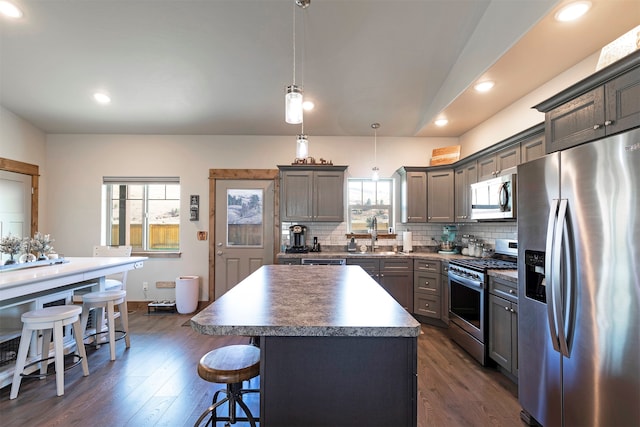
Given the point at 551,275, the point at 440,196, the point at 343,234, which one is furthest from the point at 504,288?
the point at 343,234

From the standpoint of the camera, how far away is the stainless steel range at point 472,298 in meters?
2.77

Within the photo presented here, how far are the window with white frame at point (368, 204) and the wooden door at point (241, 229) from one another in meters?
1.30

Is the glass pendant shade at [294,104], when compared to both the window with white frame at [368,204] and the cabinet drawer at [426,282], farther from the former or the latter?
the window with white frame at [368,204]

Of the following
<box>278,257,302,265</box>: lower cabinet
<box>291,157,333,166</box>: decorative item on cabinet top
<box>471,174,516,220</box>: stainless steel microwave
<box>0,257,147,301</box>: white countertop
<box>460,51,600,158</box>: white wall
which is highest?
<box>460,51,600,158</box>: white wall

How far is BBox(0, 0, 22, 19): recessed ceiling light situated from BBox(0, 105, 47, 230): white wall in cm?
197

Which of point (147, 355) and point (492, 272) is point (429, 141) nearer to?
point (492, 272)

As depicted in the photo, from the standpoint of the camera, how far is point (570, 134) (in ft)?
6.23

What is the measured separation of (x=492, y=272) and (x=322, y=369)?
2.09 meters

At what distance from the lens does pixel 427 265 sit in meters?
3.97

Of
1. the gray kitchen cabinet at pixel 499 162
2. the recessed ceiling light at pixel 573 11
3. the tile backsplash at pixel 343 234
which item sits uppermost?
the recessed ceiling light at pixel 573 11

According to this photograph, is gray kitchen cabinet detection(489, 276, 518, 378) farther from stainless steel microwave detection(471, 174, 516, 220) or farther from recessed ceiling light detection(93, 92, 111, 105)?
recessed ceiling light detection(93, 92, 111, 105)

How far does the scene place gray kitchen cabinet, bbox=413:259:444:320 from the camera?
12.6 ft

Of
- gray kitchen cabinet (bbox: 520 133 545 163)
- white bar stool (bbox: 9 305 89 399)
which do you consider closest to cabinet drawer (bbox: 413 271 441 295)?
gray kitchen cabinet (bbox: 520 133 545 163)

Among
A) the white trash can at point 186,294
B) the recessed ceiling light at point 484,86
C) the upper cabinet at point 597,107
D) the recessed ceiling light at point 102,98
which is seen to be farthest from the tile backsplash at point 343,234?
the recessed ceiling light at point 102,98
